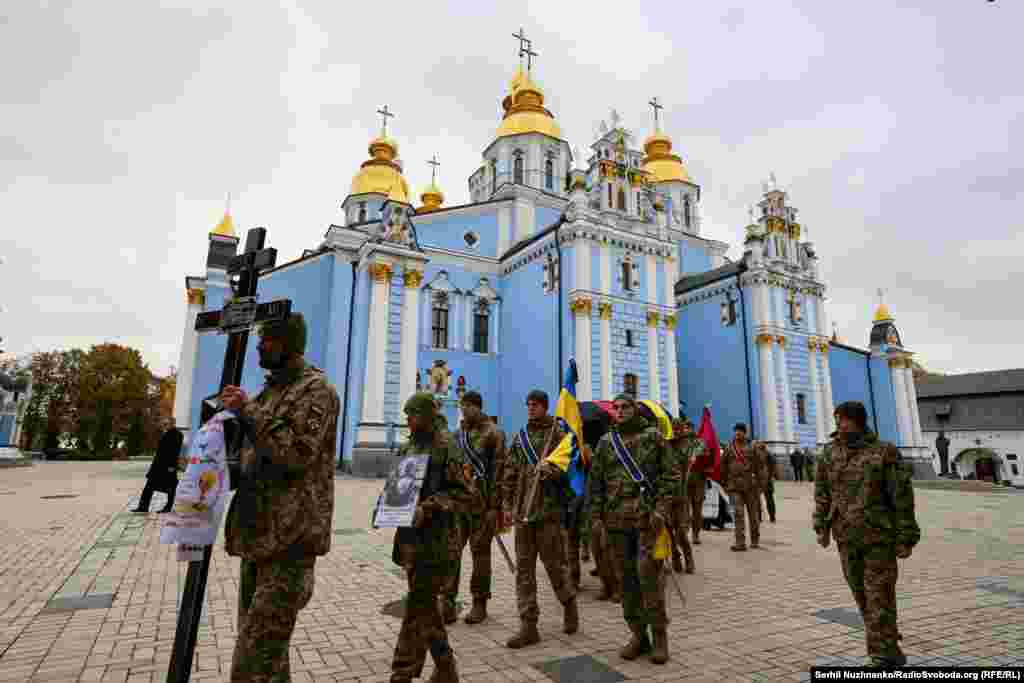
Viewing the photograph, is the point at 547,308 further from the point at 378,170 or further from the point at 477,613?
the point at 477,613

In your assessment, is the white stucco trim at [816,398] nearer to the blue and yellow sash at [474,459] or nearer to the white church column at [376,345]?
the white church column at [376,345]

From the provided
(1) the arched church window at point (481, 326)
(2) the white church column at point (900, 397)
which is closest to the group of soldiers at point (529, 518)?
(1) the arched church window at point (481, 326)

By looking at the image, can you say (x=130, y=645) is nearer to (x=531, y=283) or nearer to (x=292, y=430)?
(x=292, y=430)

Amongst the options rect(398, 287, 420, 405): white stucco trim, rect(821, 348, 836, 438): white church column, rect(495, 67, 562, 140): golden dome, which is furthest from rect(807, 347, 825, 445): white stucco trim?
rect(398, 287, 420, 405): white stucco trim

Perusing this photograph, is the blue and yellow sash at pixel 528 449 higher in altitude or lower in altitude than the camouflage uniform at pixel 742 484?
higher

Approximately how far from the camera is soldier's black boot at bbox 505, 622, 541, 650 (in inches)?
179

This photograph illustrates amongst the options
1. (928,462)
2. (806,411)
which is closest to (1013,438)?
(928,462)

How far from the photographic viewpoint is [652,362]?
26.2 metres

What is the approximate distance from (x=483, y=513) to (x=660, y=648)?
172cm

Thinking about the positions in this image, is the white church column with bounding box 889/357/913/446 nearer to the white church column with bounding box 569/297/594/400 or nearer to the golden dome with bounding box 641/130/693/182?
the golden dome with bounding box 641/130/693/182

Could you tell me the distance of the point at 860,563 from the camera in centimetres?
425

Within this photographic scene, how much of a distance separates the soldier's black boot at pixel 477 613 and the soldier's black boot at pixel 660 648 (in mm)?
1632

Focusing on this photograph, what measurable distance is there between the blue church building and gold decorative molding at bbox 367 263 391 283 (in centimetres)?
8

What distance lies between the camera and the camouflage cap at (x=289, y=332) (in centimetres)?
307
